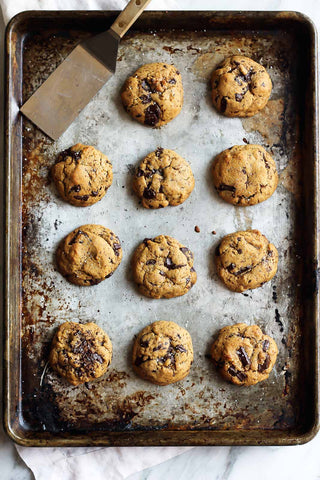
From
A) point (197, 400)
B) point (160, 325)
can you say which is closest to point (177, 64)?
point (160, 325)

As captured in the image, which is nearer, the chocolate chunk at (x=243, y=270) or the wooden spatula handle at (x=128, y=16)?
the wooden spatula handle at (x=128, y=16)

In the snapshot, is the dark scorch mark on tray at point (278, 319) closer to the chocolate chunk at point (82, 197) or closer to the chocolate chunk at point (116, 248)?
the chocolate chunk at point (116, 248)

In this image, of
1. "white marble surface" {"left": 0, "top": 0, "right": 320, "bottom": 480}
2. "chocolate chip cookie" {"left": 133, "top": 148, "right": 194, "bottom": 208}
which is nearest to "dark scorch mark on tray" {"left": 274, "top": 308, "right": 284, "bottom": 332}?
"white marble surface" {"left": 0, "top": 0, "right": 320, "bottom": 480}

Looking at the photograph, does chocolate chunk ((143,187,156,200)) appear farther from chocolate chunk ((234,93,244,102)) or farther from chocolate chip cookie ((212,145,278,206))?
chocolate chunk ((234,93,244,102))

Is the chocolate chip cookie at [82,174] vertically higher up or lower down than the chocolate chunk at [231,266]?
higher up

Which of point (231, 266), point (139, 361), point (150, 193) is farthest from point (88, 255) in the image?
point (231, 266)

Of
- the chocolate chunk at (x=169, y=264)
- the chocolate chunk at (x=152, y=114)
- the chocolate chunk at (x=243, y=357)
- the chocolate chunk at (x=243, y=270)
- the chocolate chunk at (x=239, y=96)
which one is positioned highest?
the chocolate chunk at (x=239, y=96)

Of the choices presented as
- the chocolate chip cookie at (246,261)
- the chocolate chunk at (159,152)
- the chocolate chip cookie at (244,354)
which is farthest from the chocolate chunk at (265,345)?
the chocolate chunk at (159,152)
